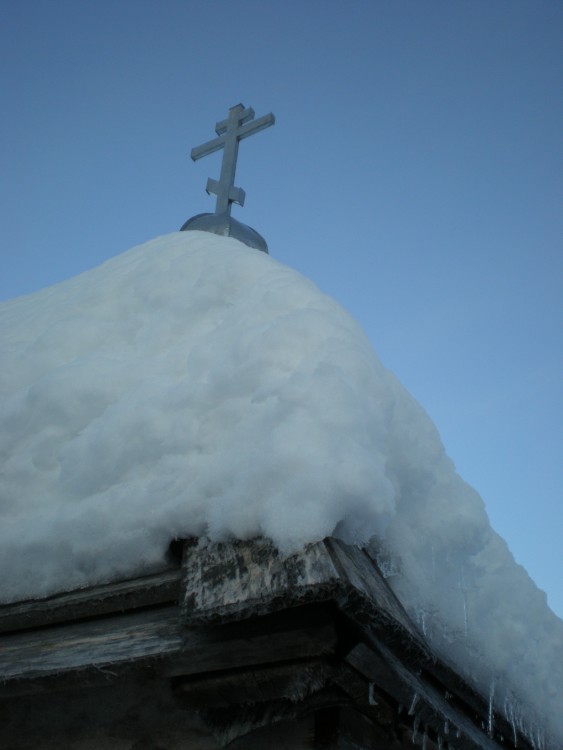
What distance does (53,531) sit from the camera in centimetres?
142

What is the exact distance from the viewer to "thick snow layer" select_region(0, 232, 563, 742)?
128cm

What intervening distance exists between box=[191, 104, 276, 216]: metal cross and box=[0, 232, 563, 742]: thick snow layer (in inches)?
121

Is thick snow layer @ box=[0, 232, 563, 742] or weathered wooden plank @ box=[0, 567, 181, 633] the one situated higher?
thick snow layer @ box=[0, 232, 563, 742]

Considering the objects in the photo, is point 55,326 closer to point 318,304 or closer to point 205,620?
Answer: point 318,304

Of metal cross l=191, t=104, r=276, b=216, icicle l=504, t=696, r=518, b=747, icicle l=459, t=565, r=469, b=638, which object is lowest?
icicle l=504, t=696, r=518, b=747

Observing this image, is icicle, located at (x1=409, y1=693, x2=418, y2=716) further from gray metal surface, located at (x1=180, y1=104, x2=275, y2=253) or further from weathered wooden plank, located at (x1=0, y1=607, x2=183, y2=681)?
gray metal surface, located at (x1=180, y1=104, x2=275, y2=253)

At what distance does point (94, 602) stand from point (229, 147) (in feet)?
15.3

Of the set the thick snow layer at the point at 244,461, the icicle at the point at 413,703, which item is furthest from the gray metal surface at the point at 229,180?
the icicle at the point at 413,703

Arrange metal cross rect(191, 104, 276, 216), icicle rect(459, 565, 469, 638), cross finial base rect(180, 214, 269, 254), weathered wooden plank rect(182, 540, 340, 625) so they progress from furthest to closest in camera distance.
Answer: metal cross rect(191, 104, 276, 216)
cross finial base rect(180, 214, 269, 254)
icicle rect(459, 565, 469, 638)
weathered wooden plank rect(182, 540, 340, 625)

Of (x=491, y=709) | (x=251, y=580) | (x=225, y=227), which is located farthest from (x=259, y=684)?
(x=225, y=227)

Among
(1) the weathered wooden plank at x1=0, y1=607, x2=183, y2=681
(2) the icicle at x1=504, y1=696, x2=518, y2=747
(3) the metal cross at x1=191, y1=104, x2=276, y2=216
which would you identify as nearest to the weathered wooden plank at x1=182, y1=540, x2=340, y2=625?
(1) the weathered wooden plank at x1=0, y1=607, x2=183, y2=681

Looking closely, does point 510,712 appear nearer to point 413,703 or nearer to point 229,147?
point 413,703

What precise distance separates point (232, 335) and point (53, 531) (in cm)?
77

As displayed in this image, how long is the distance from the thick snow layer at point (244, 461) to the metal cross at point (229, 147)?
3.06 meters
